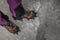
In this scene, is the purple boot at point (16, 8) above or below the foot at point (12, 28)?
above

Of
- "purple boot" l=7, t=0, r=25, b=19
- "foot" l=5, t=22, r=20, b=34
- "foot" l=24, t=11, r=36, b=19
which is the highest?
"purple boot" l=7, t=0, r=25, b=19

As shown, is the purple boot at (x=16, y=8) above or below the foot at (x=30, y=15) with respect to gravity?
above

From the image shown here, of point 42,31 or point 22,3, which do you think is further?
point 22,3

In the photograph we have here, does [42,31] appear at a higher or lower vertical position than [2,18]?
lower

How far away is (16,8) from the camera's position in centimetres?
115

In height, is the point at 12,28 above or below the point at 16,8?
below

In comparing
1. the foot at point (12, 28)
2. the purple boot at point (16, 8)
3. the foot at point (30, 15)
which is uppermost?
the purple boot at point (16, 8)

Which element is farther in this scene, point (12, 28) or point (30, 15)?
point (30, 15)

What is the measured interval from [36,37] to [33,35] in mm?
25

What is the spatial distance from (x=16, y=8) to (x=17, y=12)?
29mm

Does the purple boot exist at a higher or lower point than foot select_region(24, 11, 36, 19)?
higher

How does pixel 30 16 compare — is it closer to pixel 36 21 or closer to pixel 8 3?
pixel 36 21

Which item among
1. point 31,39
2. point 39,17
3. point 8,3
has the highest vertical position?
point 8,3

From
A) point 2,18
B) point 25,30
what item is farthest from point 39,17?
point 2,18
